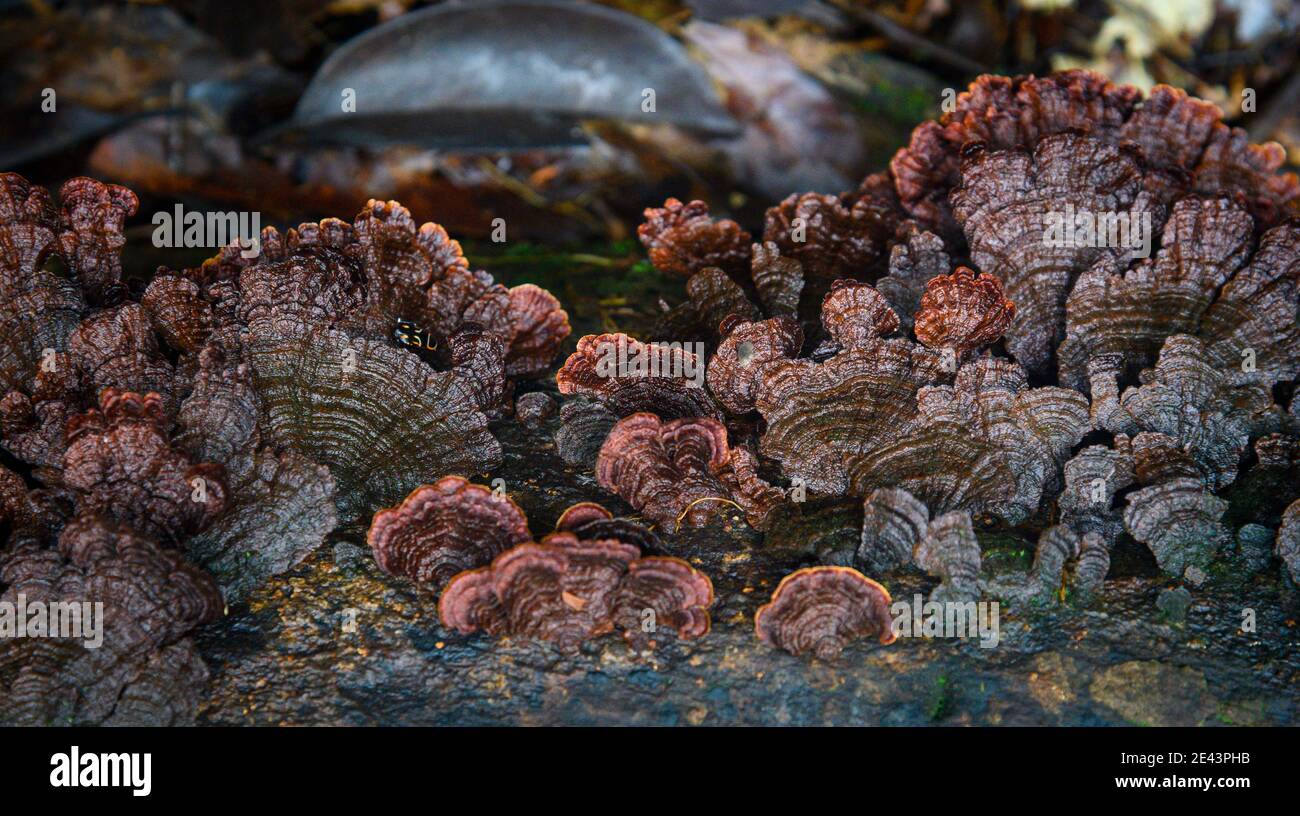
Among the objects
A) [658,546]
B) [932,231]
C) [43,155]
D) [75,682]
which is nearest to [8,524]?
[75,682]

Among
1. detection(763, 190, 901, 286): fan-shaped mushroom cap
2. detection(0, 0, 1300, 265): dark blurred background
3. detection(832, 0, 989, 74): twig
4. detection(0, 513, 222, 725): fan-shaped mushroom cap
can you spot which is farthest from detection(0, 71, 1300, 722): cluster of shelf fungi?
detection(832, 0, 989, 74): twig

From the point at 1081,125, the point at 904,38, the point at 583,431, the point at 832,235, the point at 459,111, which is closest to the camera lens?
the point at 583,431

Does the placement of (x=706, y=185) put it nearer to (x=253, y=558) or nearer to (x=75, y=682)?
(x=253, y=558)

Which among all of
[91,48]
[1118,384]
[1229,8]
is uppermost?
[1229,8]

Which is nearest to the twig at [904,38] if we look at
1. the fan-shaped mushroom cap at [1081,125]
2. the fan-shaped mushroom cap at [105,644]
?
the fan-shaped mushroom cap at [1081,125]

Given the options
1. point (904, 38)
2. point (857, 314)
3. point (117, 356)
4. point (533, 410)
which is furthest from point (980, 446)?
point (904, 38)

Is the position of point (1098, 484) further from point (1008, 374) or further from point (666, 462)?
point (666, 462)
